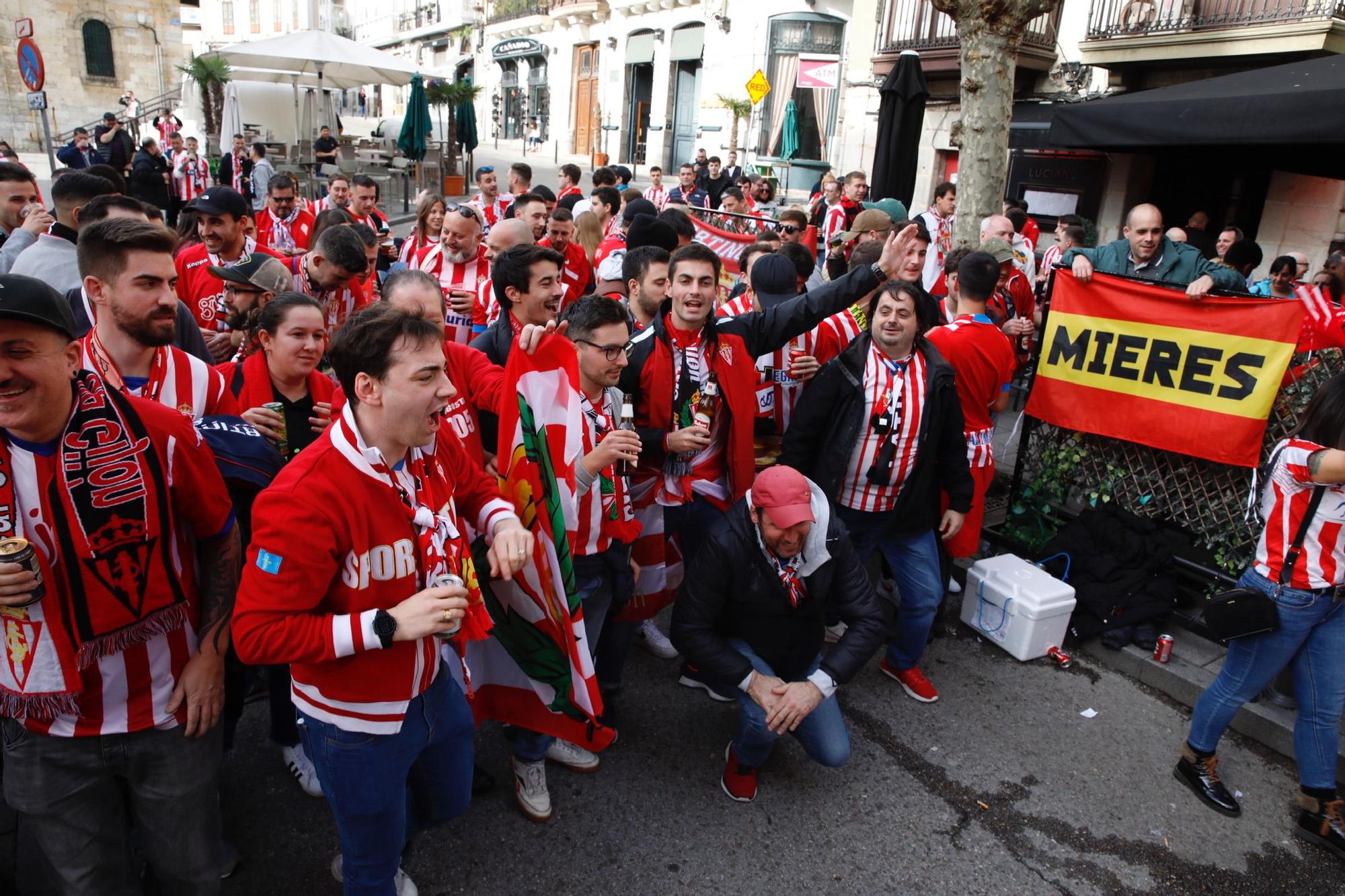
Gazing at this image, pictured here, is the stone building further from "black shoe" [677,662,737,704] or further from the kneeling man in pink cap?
A: the kneeling man in pink cap

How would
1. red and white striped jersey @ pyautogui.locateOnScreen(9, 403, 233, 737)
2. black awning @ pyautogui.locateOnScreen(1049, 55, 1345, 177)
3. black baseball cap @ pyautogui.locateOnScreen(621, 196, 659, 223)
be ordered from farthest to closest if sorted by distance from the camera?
black baseball cap @ pyautogui.locateOnScreen(621, 196, 659, 223) < black awning @ pyautogui.locateOnScreen(1049, 55, 1345, 177) < red and white striped jersey @ pyautogui.locateOnScreen(9, 403, 233, 737)

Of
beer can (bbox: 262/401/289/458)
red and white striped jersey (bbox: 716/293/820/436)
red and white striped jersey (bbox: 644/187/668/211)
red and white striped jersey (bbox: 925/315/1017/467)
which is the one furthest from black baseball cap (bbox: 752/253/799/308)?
red and white striped jersey (bbox: 644/187/668/211)

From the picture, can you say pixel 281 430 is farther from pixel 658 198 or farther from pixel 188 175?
pixel 188 175

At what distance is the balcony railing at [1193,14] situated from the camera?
1260 centimetres

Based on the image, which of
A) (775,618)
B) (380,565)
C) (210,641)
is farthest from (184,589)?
(775,618)

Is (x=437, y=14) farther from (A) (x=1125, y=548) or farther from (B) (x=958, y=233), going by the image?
(A) (x=1125, y=548)

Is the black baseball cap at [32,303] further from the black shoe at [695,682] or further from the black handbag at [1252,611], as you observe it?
the black handbag at [1252,611]

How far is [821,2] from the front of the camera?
79.7 feet

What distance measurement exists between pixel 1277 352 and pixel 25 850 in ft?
19.4

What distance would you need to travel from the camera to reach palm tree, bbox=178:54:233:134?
2398 centimetres

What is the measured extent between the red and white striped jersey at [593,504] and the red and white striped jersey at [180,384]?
4.22 ft

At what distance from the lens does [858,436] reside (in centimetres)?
407

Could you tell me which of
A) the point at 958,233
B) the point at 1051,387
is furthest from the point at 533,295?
the point at 958,233

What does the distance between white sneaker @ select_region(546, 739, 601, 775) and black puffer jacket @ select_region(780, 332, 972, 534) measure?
5.39 feet
